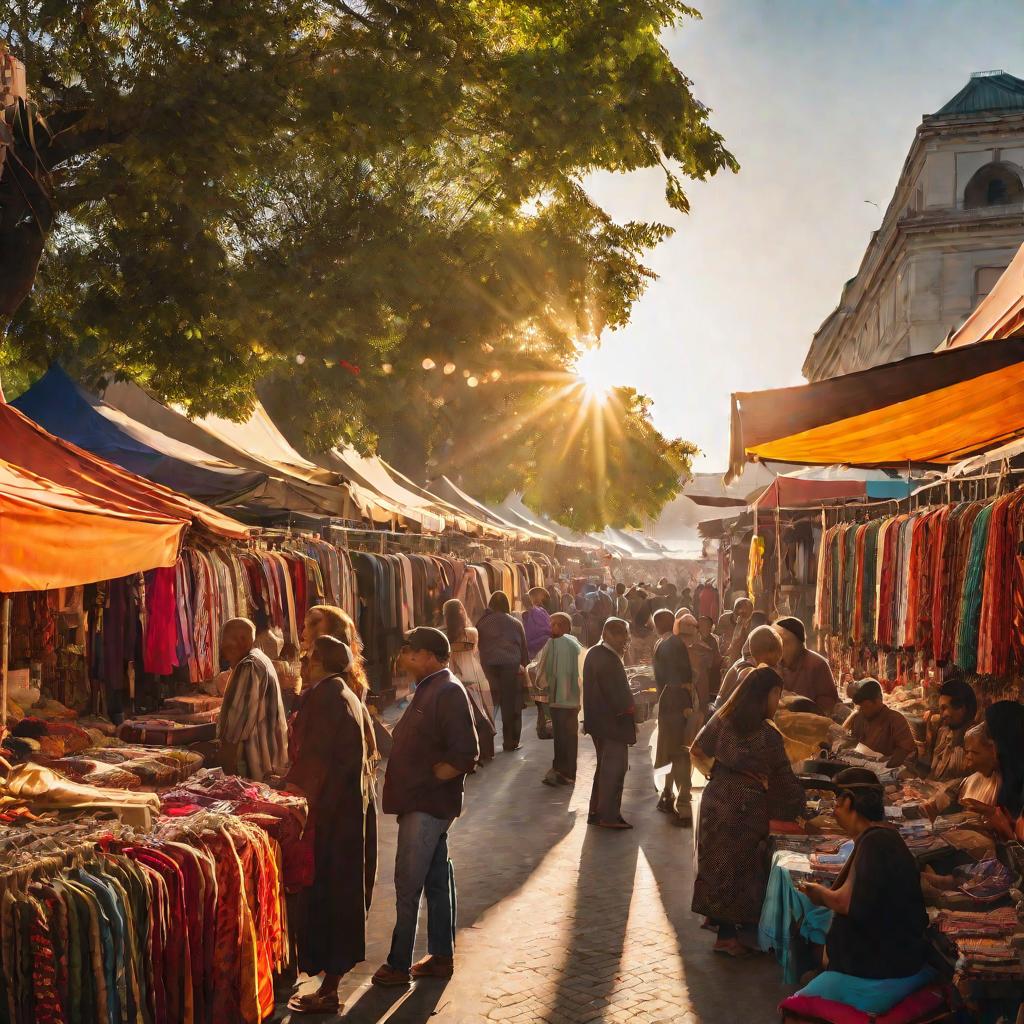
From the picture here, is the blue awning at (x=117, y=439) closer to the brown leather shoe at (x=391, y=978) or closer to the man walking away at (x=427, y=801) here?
the man walking away at (x=427, y=801)

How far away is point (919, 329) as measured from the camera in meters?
35.3

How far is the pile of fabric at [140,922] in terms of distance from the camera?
414 centimetres

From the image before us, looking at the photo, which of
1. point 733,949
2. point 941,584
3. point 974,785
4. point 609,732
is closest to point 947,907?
point 974,785

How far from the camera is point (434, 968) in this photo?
→ 20.9 feet

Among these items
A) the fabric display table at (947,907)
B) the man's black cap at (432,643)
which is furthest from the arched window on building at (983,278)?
the man's black cap at (432,643)

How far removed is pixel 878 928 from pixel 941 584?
3.05 m

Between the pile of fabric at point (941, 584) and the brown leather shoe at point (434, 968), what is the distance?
3.52 m

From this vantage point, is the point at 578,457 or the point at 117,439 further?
the point at 578,457

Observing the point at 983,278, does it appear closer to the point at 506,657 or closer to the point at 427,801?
the point at 506,657

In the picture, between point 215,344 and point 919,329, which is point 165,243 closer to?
point 215,344

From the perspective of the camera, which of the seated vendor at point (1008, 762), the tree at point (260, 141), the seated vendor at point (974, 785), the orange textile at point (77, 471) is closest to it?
the seated vendor at point (1008, 762)

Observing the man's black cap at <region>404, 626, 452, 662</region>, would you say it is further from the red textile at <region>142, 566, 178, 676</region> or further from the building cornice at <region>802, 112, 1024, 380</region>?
the building cornice at <region>802, 112, 1024, 380</region>

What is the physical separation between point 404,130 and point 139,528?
5380 mm


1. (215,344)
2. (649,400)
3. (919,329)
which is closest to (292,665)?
(215,344)
